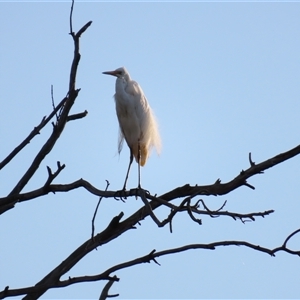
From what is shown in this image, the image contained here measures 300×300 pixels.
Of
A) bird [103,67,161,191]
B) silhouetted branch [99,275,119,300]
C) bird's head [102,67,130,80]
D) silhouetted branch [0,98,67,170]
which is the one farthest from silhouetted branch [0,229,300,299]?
bird's head [102,67,130,80]

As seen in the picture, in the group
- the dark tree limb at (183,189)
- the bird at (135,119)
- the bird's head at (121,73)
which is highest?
the bird's head at (121,73)

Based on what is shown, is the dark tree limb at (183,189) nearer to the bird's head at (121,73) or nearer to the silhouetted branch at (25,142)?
the silhouetted branch at (25,142)

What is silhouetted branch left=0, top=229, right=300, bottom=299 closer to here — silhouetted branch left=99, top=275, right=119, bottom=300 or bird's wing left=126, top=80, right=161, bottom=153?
silhouetted branch left=99, top=275, right=119, bottom=300

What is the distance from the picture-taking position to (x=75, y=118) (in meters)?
4.45

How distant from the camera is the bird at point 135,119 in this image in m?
7.22

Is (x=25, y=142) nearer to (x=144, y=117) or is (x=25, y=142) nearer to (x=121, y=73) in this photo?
(x=144, y=117)

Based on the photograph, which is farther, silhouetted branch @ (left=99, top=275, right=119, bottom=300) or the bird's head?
the bird's head

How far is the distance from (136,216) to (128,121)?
9.75 ft

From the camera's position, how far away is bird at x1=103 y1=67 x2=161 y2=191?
7.22 meters

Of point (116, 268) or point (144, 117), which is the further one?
point (144, 117)

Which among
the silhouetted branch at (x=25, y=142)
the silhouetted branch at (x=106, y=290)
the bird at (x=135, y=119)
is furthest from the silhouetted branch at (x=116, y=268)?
the bird at (x=135, y=119)

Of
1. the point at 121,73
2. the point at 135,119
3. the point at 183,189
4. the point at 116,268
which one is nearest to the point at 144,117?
the point at 135,119

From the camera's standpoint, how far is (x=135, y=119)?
7211mm

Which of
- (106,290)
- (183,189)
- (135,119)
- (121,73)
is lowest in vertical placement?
(106,290)
